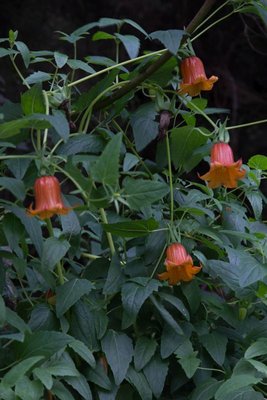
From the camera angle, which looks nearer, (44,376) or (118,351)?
(44,376)

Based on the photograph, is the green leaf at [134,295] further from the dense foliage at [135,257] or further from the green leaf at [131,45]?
the green leaf at [131,45]

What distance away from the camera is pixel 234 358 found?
1.36m

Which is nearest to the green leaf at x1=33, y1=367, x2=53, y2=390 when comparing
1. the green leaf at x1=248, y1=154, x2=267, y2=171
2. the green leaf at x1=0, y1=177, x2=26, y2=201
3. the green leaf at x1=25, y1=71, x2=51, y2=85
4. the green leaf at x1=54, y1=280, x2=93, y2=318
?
the green leaf at x1=54, y1=280, x2=93, y2=318

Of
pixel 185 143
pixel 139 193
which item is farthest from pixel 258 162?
pixel 139 193

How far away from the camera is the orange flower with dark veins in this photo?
47.4 inches

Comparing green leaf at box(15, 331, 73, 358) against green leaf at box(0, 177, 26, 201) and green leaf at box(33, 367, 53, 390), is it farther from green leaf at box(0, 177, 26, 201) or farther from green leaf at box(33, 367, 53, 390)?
green leaf at box(0, 177, 26, 201)

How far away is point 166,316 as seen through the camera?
1242 millimetres

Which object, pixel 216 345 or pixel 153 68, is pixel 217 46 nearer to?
pixel 153 68

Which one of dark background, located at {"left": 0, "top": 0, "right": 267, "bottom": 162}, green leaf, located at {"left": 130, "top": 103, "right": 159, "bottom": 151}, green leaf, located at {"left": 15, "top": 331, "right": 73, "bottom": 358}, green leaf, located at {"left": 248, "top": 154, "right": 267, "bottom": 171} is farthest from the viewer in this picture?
dark background, located at {"left": 0, "top": 0, "right": 267, "bottom": 162}

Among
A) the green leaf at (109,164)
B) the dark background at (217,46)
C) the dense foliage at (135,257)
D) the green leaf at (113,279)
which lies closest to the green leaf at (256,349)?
the dense foliage at (135,257)

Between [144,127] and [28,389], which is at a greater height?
[144,127]

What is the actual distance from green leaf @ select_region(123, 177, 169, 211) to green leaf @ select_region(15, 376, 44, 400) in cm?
26

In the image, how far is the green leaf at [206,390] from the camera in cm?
121

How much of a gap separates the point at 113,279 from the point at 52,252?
0.41 feet
